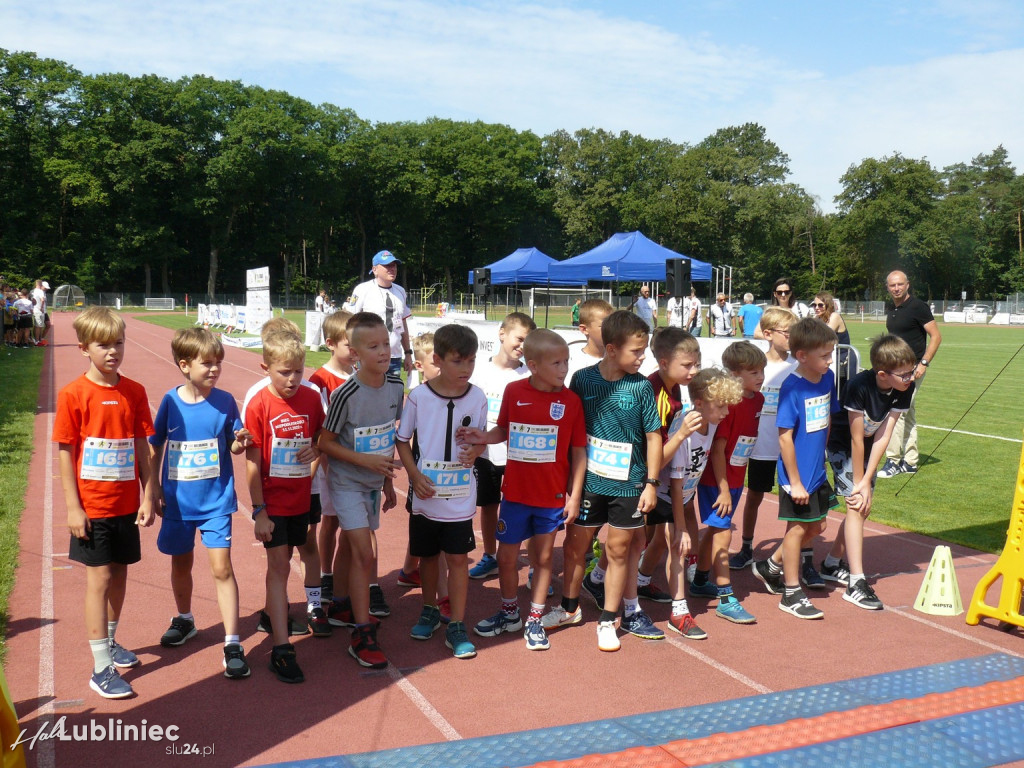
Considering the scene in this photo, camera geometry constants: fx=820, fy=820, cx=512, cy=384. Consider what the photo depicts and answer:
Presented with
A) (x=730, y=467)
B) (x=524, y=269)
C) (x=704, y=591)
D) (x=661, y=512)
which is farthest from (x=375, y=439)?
(x=524, y=269)

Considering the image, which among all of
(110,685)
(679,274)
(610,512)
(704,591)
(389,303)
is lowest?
(704,591)

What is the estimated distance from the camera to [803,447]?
4.93 m

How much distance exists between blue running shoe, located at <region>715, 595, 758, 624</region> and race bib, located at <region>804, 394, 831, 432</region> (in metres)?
1.12

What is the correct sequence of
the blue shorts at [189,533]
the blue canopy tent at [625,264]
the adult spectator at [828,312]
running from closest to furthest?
the blue shorts at [189,533]
the adult spectator at [828,312]
the blue canopy tent at [625,264]

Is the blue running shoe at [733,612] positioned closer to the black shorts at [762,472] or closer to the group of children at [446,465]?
the group of children at [446,465]

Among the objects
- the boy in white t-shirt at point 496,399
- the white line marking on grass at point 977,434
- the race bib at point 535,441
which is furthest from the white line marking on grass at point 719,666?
the white line marking on grass at point 977,434

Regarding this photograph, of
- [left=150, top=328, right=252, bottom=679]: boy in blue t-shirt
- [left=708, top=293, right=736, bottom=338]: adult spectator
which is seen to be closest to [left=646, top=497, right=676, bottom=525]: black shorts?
[left=150, top=328, right=252, bottom=679]: boy in blue t-shirt

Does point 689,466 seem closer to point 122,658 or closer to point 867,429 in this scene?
point 867,429

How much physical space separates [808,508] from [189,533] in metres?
3.47

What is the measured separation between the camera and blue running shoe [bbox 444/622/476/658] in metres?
4.16

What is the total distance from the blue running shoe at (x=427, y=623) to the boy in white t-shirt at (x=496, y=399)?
948 mm

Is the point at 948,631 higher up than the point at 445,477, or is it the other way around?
the point at 445,477

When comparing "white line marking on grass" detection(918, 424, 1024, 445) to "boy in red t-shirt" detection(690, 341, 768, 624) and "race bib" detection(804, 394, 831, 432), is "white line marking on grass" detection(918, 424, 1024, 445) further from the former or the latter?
"boy in red t-shirt" detection(690, 341, 768, 624)

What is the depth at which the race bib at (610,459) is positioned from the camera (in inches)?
169
